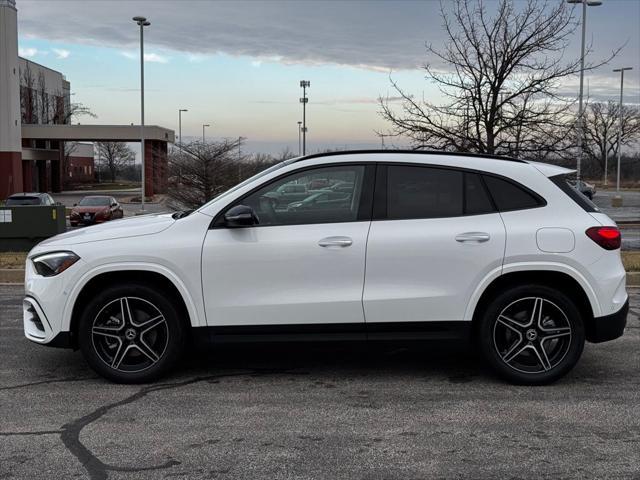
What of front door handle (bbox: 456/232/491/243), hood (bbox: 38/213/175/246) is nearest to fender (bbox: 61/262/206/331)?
hood (bbox: 38/213/175/246)

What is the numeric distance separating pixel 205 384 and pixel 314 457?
1.62 meters

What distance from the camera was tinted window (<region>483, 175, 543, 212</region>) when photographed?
16.9ft

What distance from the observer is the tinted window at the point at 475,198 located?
516 centimetres

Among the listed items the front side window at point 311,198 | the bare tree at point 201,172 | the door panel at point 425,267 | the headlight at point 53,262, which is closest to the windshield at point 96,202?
the bare tree at point 201,172

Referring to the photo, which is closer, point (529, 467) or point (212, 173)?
point (529, 467)

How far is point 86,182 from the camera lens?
8562 cm

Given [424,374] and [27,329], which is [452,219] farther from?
[27,329]

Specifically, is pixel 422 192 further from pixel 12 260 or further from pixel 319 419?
pixel 12 260

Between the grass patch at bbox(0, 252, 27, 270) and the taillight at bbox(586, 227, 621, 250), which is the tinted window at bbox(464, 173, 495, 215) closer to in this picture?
the taillight at bbox(586, 227, 621, 250)

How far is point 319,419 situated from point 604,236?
2.51 meters

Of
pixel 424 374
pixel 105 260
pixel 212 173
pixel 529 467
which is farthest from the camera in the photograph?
pixel 212 173

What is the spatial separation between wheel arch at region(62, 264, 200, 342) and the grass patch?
686 centimetres

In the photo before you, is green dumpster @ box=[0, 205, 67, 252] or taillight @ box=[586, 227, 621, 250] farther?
green dumpster @ box=[0, 205, 67, 252]

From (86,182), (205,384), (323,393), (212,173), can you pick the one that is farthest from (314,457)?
(86,182)
